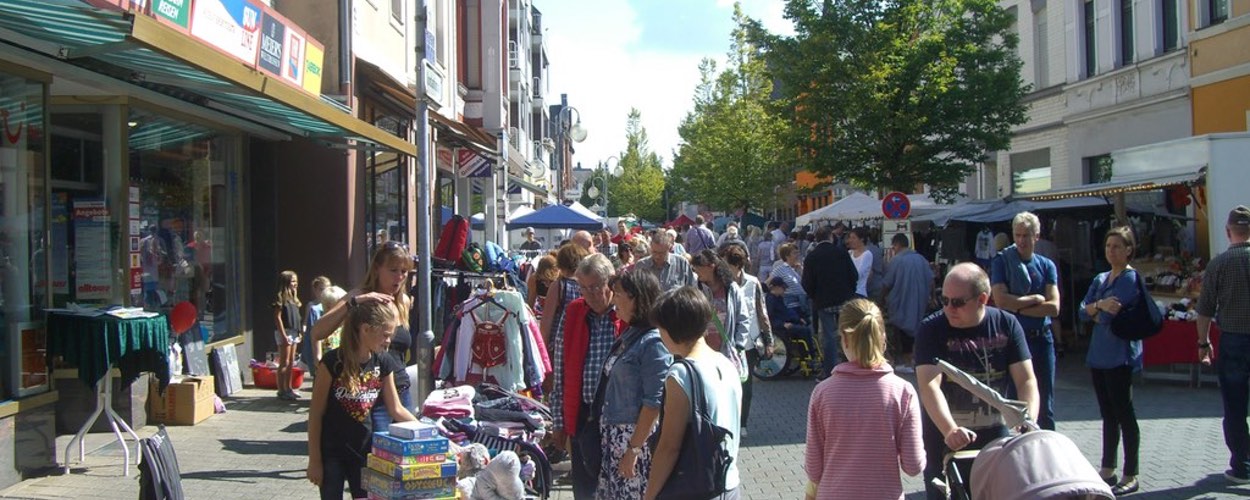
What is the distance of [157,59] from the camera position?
6.64m

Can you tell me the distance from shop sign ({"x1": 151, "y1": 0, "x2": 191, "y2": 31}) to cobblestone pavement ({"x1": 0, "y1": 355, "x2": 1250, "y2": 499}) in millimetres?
3252

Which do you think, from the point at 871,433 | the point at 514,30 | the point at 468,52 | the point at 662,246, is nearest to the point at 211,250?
the point at 662,246

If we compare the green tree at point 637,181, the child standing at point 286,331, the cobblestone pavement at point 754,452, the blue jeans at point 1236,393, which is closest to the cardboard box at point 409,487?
the cobblestone pavement at point 754,452

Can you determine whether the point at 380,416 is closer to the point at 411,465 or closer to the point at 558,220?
the point at 411,465

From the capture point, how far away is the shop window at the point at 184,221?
32.7ft

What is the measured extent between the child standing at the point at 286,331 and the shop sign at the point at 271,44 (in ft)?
7.07

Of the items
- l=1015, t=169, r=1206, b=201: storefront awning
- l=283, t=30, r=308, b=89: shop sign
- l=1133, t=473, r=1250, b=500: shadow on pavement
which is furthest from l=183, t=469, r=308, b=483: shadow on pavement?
l=1015, t=169, r=1206, b=201: storefront awning

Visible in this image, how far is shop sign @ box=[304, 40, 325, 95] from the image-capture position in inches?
446

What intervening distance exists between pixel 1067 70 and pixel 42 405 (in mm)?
24573

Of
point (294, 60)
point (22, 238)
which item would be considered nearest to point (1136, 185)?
point (294, 60)

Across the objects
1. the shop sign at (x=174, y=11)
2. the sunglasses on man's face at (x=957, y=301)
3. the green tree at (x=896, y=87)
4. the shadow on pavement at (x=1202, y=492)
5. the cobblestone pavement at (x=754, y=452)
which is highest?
the green tree at (x=896, y=87)

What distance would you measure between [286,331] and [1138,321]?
767 cm

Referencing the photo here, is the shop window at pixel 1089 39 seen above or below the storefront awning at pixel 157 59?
above

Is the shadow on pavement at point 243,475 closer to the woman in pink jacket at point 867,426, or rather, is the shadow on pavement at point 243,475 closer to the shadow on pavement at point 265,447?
the shadow on pavement at point 265,447
